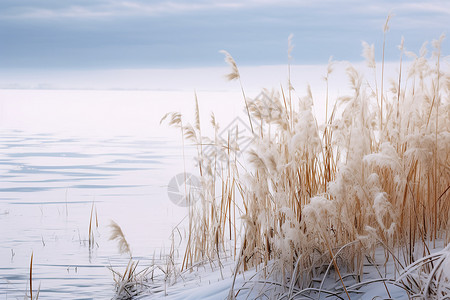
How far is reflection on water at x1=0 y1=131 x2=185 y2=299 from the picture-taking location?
4.58 m

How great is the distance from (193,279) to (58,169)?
708 cm

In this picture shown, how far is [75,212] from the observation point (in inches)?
273

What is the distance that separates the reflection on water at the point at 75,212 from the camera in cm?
458

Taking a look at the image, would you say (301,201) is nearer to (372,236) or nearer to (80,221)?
(372,236)

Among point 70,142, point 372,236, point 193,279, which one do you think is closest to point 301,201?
point 372,236

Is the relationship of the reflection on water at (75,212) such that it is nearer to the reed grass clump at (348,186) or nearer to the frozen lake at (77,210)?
the frozen lake at (77,210)

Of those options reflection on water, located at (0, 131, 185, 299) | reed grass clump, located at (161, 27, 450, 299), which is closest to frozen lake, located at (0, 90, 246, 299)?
reflection on water, located at (0, 131, 185, 299)

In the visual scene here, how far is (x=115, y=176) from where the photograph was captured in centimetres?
957

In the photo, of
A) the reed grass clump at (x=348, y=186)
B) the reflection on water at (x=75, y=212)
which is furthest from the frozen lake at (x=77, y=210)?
the reed grass clump at (x=348, y=186)

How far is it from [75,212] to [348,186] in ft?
15.7

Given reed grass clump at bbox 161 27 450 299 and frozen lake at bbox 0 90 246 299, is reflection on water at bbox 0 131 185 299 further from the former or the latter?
reed grass clump at bbox 161 27 450 299

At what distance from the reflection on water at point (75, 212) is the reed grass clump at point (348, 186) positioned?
1.36 m

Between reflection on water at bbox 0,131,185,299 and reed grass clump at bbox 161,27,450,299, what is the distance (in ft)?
4.46

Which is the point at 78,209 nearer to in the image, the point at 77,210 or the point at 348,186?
the point at 77,210
